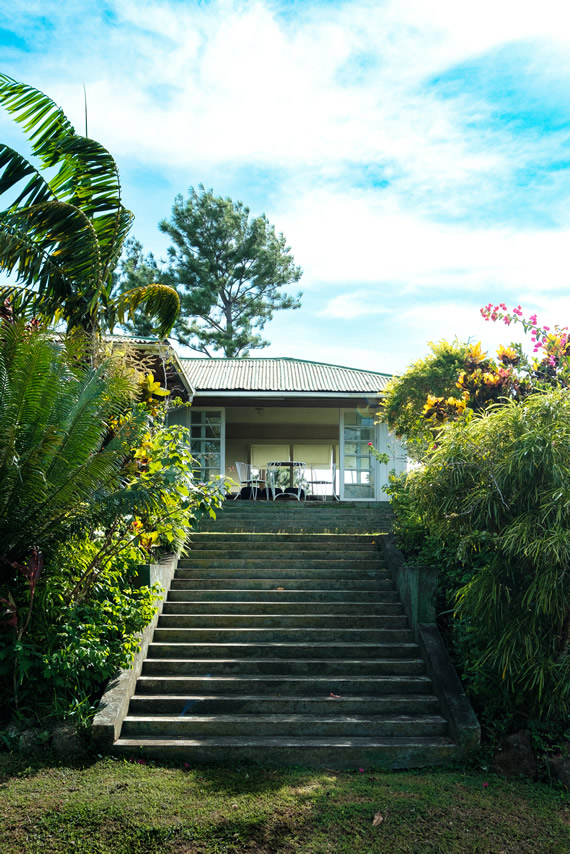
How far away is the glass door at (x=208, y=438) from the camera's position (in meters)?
15.4

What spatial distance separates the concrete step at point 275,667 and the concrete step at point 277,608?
101 centimetres

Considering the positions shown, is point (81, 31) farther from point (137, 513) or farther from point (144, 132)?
point (137, 513)

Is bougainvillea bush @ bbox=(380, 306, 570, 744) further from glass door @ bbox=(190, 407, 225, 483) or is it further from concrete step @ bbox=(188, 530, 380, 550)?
glass door @ bbox=(190, 407, 225, 483)

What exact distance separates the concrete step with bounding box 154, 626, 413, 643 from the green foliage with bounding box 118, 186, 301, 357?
63.4 feet

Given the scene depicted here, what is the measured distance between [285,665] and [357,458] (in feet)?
29.4

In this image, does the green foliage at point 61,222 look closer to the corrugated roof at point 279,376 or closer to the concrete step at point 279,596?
the concrete step at point 279,596

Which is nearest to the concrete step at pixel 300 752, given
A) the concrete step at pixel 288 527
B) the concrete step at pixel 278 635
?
the concrete step at pixel 278 635

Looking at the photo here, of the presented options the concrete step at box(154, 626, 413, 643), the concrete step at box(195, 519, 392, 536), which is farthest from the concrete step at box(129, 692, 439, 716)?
the concrete step at box(195, 519, 392, 536)

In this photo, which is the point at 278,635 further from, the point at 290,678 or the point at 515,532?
the point at 515,532

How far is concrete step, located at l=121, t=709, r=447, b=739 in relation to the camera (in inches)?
224

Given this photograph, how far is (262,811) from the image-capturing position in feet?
14.5

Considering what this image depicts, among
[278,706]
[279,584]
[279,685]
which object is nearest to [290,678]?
[279,685]

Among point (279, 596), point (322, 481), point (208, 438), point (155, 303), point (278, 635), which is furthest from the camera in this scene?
point (322, 481)

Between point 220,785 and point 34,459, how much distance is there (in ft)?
9.99
